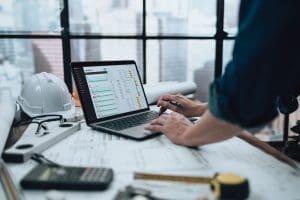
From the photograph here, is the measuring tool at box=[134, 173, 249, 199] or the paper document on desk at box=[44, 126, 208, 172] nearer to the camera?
the measuring tool at box=[134, 173, 249, 199]

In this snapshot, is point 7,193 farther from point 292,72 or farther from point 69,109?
point 69,109

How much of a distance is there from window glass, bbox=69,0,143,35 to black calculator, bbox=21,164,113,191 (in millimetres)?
1614

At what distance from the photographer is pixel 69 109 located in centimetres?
138

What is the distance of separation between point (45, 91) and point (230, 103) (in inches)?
35.4

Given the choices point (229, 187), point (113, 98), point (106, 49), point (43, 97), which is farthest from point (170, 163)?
point (106, 49)

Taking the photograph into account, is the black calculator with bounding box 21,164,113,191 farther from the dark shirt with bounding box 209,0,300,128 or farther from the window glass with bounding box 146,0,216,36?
the window glass with bounding box 146,0,216,36

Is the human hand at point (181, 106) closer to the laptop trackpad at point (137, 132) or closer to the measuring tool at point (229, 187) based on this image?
the laptop trackpad at point (137, 132)

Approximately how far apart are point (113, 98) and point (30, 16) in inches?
48.4

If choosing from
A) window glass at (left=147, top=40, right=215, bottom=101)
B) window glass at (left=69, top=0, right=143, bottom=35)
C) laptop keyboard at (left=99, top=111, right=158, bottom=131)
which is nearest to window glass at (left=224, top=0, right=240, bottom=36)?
window glass at (left=147, top=40, right=215, bottom=101)

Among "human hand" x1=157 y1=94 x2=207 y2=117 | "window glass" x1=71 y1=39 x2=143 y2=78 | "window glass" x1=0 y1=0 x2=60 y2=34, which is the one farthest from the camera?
"window glass" x1=71 y1=39 x2=143 y2=78

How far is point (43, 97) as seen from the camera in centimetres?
133

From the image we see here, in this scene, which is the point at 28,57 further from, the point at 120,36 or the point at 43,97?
the point at 43,97

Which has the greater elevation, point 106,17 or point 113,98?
point 106,17

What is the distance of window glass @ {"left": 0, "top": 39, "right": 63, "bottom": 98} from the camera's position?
6.91 ft
